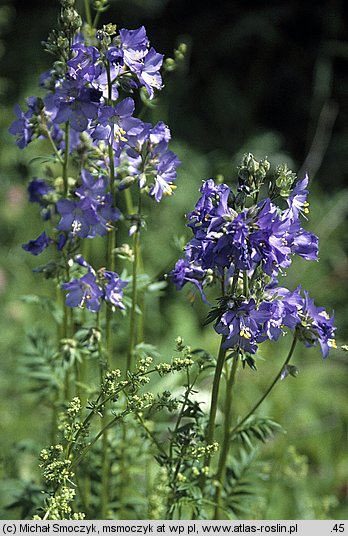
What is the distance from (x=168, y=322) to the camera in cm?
411

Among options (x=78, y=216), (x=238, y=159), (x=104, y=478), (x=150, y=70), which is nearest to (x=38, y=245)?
(x=78, y=216)

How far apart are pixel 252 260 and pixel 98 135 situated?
0.46 m

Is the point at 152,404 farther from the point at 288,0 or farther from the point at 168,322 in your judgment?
the point at 288,0

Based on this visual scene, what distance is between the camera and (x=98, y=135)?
1816 mm

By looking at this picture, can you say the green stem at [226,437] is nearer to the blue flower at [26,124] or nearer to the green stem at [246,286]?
the green stem at [246,286]

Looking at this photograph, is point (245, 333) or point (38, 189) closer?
point (245, 333)

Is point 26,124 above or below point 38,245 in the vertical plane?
above

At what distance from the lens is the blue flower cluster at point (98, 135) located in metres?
1.82

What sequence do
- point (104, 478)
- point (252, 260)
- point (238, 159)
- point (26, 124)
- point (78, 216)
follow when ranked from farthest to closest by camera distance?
point (238, 159), point (104, 478), point (26, 124), point (78, 216), point (252, 260)

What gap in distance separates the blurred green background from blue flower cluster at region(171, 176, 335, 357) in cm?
98

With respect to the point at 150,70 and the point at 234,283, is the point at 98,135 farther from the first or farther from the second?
the point at 234,283

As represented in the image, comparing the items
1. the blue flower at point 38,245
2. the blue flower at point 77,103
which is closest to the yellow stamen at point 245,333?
the blue flower at point 77,103

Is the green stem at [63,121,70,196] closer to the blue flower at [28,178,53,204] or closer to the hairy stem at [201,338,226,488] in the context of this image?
the blue flower at [28,178,53,204]

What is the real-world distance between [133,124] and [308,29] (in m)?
4.02
